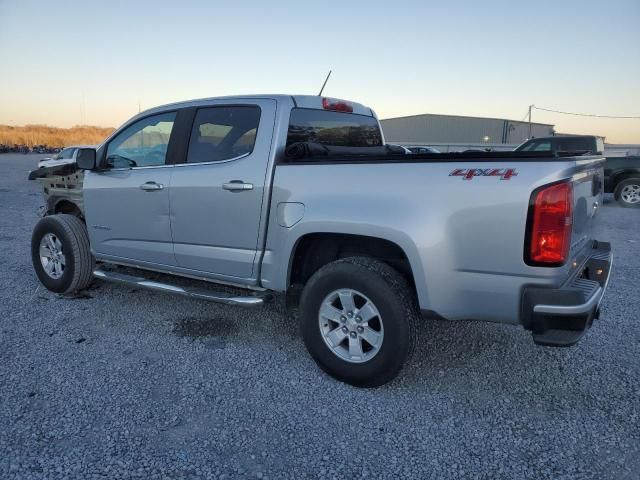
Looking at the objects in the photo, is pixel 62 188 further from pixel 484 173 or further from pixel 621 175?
pixel 621 175

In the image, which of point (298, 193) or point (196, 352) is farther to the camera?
point (196, 352)

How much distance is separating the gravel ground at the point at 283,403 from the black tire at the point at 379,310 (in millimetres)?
144

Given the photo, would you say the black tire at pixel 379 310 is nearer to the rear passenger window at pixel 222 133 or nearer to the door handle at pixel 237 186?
the door handle at pixel 237 186

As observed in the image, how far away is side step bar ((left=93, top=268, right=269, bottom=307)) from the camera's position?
3488 millimetres

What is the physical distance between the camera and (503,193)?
251cm

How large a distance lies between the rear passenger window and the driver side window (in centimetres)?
31

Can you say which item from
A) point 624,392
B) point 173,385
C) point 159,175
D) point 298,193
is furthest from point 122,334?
point 624,392

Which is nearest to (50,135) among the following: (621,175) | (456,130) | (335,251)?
(456,130)

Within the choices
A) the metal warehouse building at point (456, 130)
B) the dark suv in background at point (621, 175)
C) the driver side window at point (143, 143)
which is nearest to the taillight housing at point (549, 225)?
the driver side window at point (143, 143)

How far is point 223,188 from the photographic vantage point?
11.6 feet

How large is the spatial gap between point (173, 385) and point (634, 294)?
477 centimetres

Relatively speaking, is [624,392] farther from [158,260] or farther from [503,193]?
[158,260]

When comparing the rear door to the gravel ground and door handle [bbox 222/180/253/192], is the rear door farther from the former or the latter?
the gravel ground

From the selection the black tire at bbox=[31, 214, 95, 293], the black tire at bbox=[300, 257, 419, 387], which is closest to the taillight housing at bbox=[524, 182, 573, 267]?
the black tire at bbox=[300, 257, 419, 387]
